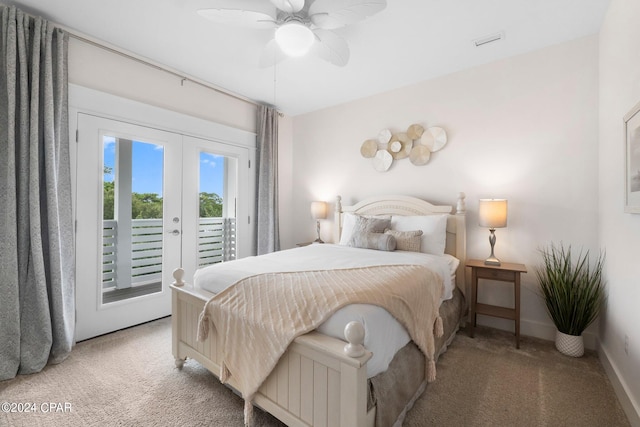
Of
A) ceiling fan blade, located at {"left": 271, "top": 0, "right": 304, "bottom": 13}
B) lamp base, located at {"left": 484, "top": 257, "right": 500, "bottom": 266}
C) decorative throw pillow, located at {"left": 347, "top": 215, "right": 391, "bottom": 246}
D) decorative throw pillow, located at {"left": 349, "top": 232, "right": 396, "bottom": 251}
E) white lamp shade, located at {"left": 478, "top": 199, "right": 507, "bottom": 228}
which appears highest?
ceiling fan blade, located at {"left": 271, "top": 0, "right": 304, "bottom": 13}

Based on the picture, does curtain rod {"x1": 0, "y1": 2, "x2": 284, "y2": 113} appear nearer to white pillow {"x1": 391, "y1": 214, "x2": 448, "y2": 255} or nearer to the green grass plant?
white pillow {"x1": 391, "y1": 214, "x2": 448, "y2": 255}

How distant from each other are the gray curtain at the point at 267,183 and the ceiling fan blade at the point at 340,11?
214 cm

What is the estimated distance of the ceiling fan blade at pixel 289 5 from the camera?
1.74 meters

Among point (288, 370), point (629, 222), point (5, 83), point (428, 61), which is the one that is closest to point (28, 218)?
point (5, 83)

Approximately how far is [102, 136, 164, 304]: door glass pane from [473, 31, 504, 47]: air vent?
3226 mm

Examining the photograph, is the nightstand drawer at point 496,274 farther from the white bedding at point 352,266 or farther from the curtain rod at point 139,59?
the curtain rod at point 139,59

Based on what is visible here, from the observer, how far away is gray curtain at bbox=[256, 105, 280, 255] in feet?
12.7

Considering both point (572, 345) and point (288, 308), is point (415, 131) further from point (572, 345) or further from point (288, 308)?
point (288, 308)

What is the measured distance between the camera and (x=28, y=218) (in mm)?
2072

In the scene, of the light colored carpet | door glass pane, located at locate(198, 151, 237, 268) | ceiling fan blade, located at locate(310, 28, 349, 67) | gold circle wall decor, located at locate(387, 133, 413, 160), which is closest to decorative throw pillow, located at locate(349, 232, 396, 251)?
the light colored carpet

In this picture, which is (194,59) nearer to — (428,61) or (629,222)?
(428,61)

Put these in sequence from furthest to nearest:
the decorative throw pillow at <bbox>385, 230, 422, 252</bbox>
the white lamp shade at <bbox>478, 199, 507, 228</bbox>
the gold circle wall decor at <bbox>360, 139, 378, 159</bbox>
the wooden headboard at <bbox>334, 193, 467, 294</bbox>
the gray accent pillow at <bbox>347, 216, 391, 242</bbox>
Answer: the gold circle wall decor at <bbox>360, 139, 378, 159</bbox> → the gray accent pillow at <bbox>347, 216, 391, 242</bbox> → the wooden headboard at <bbox>334, 193, 467, 294</bbox> → the decorative throw pillow at <bbox>385, 230, 422, 252</bbox> → the white lamp shade at <bbox>478, 199, 507, 228</bbox>

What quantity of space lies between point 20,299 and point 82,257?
49 centimetres

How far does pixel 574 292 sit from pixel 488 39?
2.19 metres
